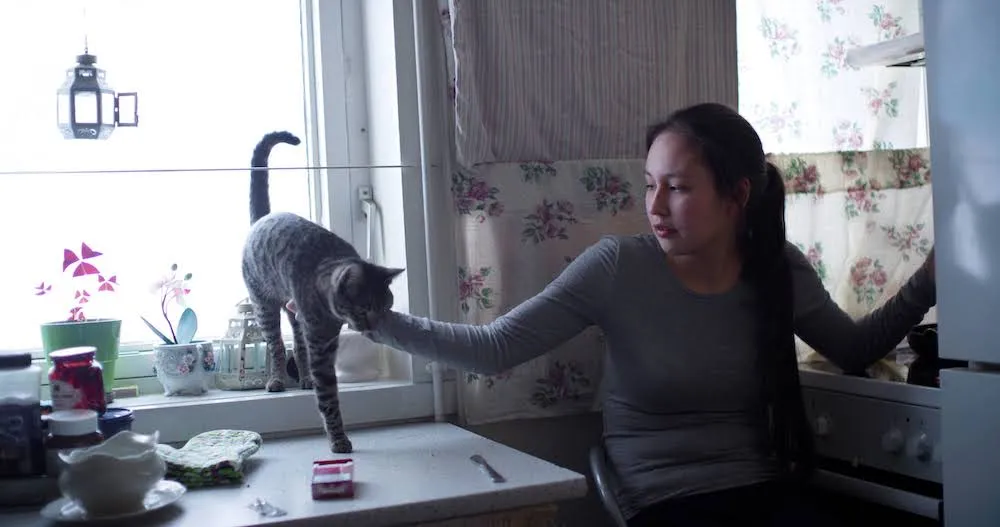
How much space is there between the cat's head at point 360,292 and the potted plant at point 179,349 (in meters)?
0.42

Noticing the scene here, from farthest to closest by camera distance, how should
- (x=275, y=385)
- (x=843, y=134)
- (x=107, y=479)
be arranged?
(x=843, y=134) → (x=275, y=385) → (x=107, y=479)

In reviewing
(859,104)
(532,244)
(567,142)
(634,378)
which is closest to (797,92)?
(859,104)

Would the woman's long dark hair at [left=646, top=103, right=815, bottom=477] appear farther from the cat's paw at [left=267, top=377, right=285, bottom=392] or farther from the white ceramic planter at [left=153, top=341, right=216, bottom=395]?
the white ceramic planter at [left=153, top=341, right=216, bottom=395]

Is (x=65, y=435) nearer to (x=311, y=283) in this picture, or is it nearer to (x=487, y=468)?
(x=311, y=283)

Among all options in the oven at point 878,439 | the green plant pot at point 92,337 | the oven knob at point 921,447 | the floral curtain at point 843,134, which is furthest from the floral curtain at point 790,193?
the green plant pot at point 92,337

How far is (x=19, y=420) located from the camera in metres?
1.25

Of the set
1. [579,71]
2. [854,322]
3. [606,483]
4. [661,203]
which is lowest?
[606,483]

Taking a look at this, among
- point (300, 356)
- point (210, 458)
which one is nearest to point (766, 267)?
point (300, 356)

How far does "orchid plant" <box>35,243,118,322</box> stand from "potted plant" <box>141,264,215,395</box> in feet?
0.34

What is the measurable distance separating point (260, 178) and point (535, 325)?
0.55 m

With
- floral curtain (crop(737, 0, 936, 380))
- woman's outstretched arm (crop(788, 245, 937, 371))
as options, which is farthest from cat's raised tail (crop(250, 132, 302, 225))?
floral curtain (crop(737, 0, 936, 380))

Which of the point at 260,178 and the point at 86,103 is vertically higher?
the point at 86,103

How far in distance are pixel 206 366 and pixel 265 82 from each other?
577mm

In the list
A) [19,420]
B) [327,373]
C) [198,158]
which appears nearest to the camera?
[19,420]
